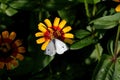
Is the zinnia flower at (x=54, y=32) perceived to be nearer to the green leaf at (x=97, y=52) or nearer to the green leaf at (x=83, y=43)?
the green leaf at (x=83, y=43)

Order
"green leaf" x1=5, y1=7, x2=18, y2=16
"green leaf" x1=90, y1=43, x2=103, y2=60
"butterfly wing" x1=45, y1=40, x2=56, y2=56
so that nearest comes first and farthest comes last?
"butterfly wing" x1=45, y1=40, x2=56, y2=56, "green leaf" x1=90, y1=43, x2=103, y2=60, "green leaf" x1=5, y1=7, x2=18, y2=16

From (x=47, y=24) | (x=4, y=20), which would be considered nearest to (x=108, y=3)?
(x=47, y=24)

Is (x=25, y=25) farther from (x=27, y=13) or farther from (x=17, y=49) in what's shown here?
(x=17, y=49)

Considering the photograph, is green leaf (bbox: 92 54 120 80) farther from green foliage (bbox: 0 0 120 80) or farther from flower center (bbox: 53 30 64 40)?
flower center (bbox: 53 30 64 40)

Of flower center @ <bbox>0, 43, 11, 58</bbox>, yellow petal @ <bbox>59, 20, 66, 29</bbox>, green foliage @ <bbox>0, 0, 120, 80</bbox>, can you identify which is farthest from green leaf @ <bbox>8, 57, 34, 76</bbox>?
yellow petal @ <bbox>59, 20, 66, 29</bbox>

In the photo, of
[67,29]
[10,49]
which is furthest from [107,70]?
[10,49]

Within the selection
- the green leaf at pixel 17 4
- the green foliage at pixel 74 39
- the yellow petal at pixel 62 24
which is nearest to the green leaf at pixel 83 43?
the green foliage at pixel 74 39

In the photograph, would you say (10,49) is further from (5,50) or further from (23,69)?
(23,69)

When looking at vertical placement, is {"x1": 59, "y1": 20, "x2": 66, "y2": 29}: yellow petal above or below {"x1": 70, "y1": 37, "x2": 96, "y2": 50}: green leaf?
above
